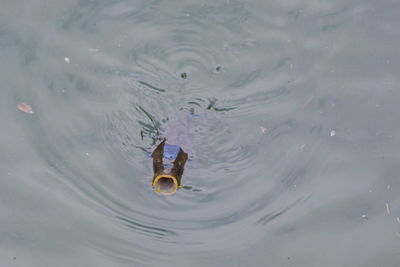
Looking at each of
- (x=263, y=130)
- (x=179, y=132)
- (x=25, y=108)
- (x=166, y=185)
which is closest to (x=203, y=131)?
(x=179, y=132)

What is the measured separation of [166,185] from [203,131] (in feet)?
2.80

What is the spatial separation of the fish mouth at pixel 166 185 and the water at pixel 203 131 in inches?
13.2

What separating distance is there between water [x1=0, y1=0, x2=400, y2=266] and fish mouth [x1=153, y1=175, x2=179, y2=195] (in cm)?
33

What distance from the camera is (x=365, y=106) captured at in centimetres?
521

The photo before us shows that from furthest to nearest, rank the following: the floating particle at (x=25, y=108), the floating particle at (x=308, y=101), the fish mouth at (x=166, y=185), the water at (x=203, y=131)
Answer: the floating particle at (x=308, y=101)
the floating particle at (x=25, y=108)
the water at (x=203, y=131)
the fish mouth at (x=166, y=185)

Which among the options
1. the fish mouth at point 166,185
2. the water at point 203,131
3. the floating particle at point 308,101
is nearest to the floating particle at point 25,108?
the water at point 203,131

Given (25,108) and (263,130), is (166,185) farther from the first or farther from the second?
(25,108)

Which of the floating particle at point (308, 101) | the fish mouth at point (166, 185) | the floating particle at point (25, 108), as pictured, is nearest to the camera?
the fish mouth at point (166, 185)

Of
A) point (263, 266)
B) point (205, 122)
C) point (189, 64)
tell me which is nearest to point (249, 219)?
point (263, 266)

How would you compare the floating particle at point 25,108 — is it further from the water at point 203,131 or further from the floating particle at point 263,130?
the floating particle at point 263,130

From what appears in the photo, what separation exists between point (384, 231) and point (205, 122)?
176cm

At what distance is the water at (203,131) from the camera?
15.2 feet

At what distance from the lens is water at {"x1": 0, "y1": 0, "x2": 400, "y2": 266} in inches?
183

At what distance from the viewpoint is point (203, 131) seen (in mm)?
5168
